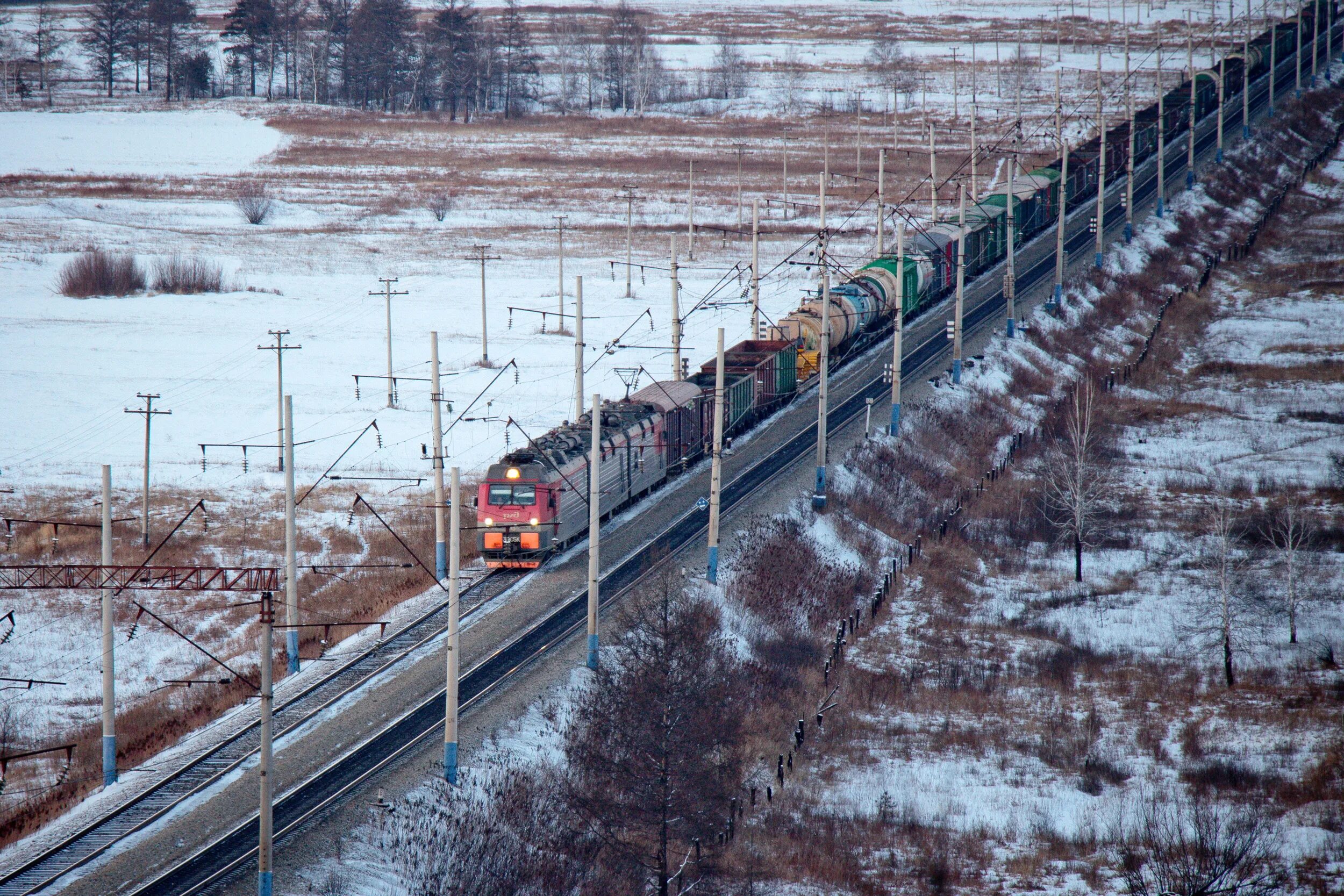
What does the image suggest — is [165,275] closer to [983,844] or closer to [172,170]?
[172,170]

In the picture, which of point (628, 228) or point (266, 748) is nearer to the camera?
point (266, 748)

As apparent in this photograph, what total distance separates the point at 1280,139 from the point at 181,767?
103663 millimetres

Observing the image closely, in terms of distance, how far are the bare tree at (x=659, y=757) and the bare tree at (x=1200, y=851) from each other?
29.7 feet

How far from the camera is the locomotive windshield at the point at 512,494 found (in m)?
38.8

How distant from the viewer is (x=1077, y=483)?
45.9 metres

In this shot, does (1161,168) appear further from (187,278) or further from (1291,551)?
(187,278)

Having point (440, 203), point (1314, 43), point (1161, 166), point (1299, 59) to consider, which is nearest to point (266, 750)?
point (1161, 166)

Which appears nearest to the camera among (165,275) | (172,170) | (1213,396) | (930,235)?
(1213,396)

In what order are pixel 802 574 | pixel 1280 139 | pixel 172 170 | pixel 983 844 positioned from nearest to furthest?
pixel 983 844 < pixel 802 574 < pixel 1280 139 < pixel 172 170

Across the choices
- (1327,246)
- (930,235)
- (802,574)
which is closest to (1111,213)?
(1327,246)

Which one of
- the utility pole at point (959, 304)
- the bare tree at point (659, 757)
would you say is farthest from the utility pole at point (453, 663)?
the utility pole at point (959, 304)

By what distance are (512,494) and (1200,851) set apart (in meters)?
20.9

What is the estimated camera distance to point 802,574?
4303cm

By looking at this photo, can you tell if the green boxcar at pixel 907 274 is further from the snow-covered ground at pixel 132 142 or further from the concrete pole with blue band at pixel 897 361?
the snow-covered ground at pixel 132 142
